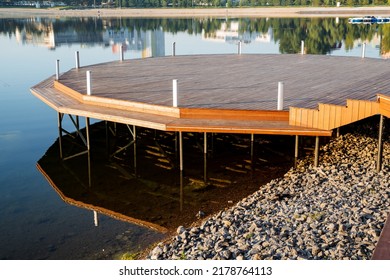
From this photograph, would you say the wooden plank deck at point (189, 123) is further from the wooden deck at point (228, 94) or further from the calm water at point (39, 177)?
the calm water at point (39, 177)

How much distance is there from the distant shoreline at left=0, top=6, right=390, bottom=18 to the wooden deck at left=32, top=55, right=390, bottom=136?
65.8 metres

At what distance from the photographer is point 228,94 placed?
1310cm

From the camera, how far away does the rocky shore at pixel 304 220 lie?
7.01 meters

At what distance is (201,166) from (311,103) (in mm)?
3214

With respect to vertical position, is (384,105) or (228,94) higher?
(384,105)

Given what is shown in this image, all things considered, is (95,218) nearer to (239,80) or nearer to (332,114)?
(332,114)

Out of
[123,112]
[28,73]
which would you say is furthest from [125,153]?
[28,73]

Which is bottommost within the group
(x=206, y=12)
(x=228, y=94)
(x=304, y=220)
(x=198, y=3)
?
(x=304, y=220)

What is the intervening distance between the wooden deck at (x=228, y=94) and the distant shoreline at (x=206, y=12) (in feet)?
216

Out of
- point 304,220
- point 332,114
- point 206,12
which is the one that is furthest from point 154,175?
point 206,12

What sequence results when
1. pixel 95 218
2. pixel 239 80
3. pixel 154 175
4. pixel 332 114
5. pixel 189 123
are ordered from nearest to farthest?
1. pixel 95 218
2. pixel 332 114
3. pixel 189 123
4. pixel 154 175
5. pixel 239 80

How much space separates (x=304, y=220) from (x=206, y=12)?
325 ft

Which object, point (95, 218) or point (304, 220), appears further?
point (95, 218)

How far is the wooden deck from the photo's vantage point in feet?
35.4
